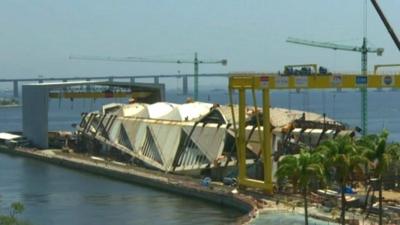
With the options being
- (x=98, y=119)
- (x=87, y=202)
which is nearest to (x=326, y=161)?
(x=87, y=202)

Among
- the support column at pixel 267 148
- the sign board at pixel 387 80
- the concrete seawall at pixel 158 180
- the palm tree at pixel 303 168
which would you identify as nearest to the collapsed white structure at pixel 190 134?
the concrete seawall at pixel 158 180

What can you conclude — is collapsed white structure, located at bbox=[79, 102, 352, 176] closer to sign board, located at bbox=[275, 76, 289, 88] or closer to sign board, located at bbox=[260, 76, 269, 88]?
sign board, located at bbox=[260, 76, 269, 88]

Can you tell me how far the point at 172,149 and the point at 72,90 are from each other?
1827 inches

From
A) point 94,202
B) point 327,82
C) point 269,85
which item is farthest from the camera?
point 94,202

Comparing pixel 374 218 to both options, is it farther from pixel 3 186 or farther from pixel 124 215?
pixel 3 186

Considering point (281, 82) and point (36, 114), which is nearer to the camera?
point (281, 82)

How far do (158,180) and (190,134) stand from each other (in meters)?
7.81

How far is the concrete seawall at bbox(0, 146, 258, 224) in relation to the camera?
50194mm

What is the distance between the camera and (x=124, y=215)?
5006cm

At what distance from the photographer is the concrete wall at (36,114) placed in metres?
97.4

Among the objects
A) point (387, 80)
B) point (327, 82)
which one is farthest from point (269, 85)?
point (387, 80)

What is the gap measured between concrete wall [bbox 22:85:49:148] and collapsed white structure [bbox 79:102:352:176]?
40.6ft

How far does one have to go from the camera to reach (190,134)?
69.4 metres

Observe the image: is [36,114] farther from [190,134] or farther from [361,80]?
[361,80]
